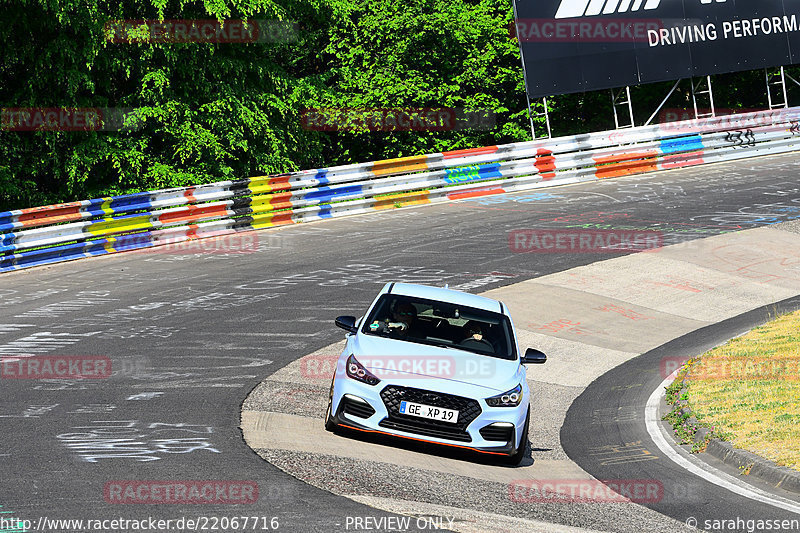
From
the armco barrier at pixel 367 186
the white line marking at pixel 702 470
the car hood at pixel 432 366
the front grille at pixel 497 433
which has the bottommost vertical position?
the white line marking at pixel 702 470

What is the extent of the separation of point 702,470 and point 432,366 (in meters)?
2.86

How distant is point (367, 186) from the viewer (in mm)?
23484

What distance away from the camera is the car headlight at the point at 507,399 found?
9.12m

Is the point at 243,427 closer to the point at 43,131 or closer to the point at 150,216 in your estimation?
the point at 150,216

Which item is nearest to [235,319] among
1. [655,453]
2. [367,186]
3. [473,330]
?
[473,330]

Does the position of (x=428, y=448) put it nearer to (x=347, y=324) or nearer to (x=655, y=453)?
(x=347, y=324)

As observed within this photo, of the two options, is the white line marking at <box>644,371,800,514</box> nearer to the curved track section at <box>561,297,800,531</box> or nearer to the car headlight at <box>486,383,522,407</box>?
the curved track section at <box>561,297,800,531</box>

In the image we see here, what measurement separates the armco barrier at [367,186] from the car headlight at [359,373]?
Answer: 11.1m

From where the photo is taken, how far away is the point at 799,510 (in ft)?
26.7

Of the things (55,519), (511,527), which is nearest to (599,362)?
(511,527)

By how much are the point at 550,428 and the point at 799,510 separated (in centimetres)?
358

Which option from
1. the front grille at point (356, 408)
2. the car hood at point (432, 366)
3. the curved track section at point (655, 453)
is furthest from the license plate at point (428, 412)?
the curved track section at point (655, 453)

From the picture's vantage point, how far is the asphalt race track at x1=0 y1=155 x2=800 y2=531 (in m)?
7.66

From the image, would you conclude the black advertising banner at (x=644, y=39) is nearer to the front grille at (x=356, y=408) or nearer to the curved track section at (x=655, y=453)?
the curved track section at (x=655, y=453)
